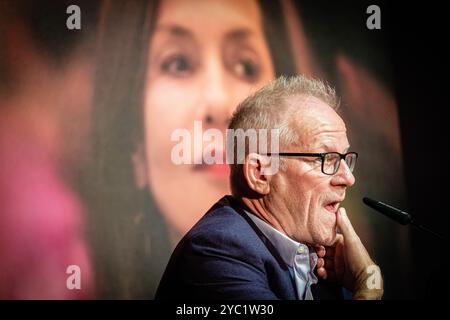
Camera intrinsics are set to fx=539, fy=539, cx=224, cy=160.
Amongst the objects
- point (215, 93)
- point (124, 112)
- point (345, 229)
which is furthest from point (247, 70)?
point (345, 229)

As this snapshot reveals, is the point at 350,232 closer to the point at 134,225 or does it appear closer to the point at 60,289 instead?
the point at 134,225

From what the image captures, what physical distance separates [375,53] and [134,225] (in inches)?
50.4

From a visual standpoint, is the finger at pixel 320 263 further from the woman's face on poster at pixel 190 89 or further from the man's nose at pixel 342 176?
the woman's face on poster at pixel 190 89

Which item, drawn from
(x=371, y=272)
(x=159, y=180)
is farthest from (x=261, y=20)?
(x=371, y=272)

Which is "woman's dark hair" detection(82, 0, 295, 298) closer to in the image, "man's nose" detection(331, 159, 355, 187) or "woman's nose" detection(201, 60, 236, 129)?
"woman's nose" detection(201, 60, 236, 129)

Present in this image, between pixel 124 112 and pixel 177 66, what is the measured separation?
29 cm

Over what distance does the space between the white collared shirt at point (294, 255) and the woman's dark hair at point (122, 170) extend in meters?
0.68

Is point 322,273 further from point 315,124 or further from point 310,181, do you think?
point 315,124

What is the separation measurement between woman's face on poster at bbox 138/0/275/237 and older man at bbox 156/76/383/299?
17.3 inches

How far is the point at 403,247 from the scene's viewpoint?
7.75 feet

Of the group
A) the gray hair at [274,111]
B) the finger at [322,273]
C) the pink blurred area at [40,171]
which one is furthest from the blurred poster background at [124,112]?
the finger at [322,273]

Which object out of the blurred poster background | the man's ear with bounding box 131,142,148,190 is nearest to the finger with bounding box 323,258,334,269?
the blurred poster background
